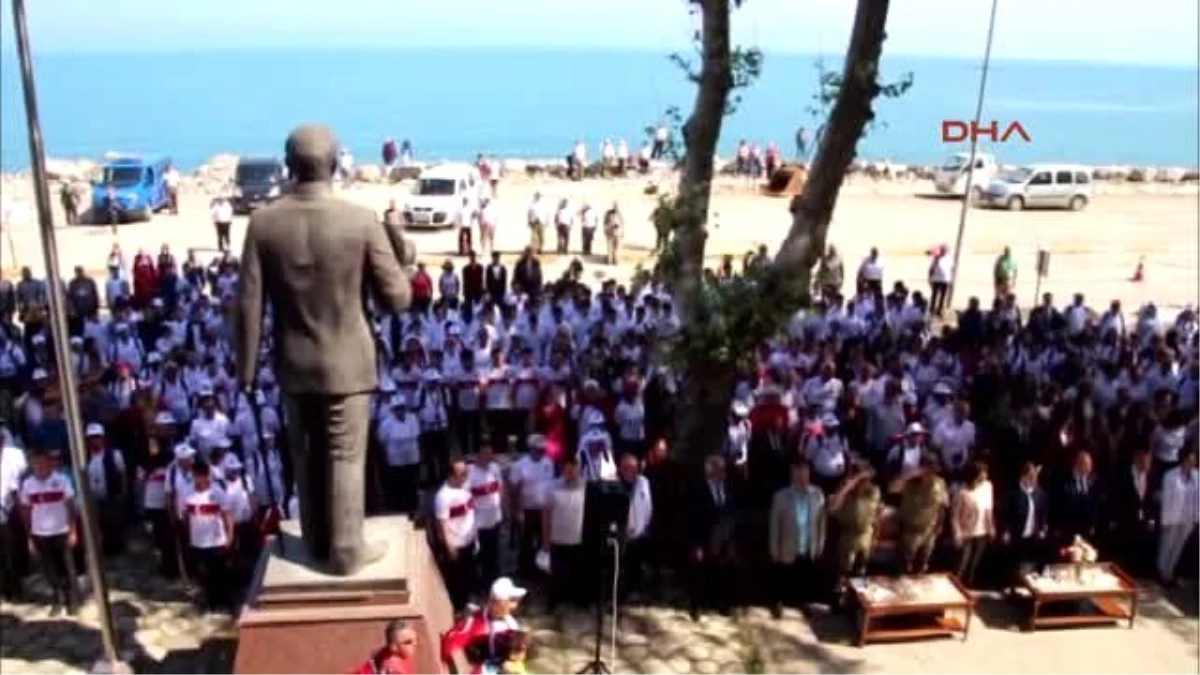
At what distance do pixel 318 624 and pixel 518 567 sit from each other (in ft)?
14.3

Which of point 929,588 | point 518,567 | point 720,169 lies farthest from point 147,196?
point 929,588

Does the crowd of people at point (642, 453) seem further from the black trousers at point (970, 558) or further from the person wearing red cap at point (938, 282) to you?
the person wearing red cap at point (938, 282)

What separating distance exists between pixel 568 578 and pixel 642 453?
2.00 m

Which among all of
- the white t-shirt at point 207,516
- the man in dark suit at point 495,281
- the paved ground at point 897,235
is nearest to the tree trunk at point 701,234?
the white t-shirt at point 207,516

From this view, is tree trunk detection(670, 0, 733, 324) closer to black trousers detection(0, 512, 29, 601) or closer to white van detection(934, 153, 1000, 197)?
black trousers detection(0, 512, 29, 601)

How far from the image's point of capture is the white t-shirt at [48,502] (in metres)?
10.2

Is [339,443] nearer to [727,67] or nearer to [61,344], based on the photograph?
[61,344]

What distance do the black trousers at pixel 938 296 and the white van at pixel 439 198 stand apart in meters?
11.5

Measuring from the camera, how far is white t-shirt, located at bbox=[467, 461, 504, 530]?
10.6 meters

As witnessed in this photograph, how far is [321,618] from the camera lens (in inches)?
285

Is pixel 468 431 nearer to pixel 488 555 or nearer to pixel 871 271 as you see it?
pixel 488 555

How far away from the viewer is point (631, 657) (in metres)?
10.2

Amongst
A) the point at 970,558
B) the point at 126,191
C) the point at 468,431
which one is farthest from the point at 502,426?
the point at 126,191

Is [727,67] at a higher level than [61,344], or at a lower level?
higher
